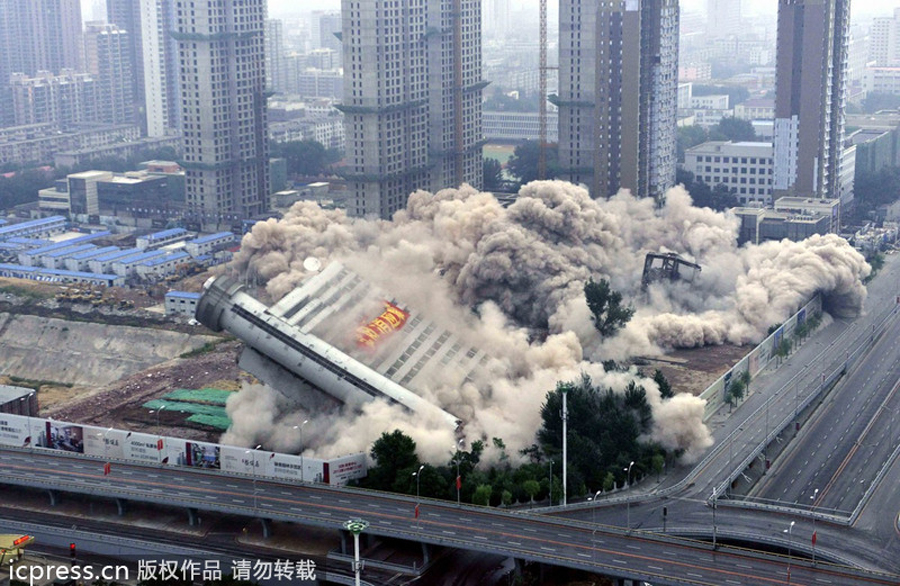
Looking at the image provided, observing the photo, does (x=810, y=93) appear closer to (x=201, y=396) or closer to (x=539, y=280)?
(x=539, y=280)

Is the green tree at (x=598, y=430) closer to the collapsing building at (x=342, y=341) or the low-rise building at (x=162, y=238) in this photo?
the collapsing building at (x=342, y=341)

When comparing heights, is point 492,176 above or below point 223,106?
below

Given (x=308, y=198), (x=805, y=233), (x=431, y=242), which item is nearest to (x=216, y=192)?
(x=308, y=198)

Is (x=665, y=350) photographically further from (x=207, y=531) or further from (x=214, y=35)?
(x=214, y=35)

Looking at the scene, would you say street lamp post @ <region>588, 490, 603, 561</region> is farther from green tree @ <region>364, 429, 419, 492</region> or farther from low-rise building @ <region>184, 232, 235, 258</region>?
low-rise building @ <region>184, 232, 235, 258</region>

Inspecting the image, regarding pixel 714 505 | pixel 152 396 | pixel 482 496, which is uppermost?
pixel 714 505

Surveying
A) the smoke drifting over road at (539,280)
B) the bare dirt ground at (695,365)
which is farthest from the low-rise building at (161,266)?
the bare dirt ground at (695,365)

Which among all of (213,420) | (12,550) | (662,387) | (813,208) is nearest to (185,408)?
(213,420)
